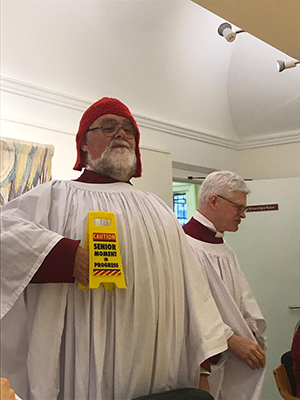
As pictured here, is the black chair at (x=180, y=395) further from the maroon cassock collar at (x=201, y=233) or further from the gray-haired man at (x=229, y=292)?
the maroon cassock collar at (x=201, y=233)

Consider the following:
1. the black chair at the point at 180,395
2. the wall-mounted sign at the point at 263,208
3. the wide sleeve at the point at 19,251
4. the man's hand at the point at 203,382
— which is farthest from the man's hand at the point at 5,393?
the wall-mounted sign at the point at 263,208

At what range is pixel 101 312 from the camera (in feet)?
4.53

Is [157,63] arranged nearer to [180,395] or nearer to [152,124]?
[152,124]

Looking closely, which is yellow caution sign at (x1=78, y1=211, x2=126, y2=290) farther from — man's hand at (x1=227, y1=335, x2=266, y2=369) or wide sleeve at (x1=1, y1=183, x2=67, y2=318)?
man's hand at (x1=227, y1=335, x2=266, y2=369)

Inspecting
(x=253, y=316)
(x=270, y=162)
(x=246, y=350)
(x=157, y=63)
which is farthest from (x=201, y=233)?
(x=270, y=162)

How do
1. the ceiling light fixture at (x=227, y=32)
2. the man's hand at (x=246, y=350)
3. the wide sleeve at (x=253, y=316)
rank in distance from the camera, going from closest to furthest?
the man's hand at (x=246, y=350) → the wide sleeve at (x=253, y=316) → the ceiling light fixture at (x=227, y=32)

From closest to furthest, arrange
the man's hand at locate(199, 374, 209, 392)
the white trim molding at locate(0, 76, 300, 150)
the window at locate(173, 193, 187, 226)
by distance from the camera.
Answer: the man's hand at locate(199, 374, 209, 392) < the white trim molding at locate(0, 76, 300, 150) < the window at locate(173, 193, 187, 226)

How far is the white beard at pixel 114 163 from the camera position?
164 centimetres

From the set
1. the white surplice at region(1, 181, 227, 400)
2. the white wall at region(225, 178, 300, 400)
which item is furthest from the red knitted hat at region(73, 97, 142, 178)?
the white wall at region(225, 178, 300, 400)

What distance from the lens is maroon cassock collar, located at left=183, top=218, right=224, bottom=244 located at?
2.36 m

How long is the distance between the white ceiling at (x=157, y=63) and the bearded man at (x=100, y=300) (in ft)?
5.32

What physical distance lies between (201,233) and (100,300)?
108 centimetres

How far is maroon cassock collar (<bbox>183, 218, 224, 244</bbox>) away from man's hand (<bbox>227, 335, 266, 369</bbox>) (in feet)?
1.89

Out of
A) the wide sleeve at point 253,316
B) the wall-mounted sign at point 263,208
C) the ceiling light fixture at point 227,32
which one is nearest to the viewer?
the wide sleeve at point 253,316
